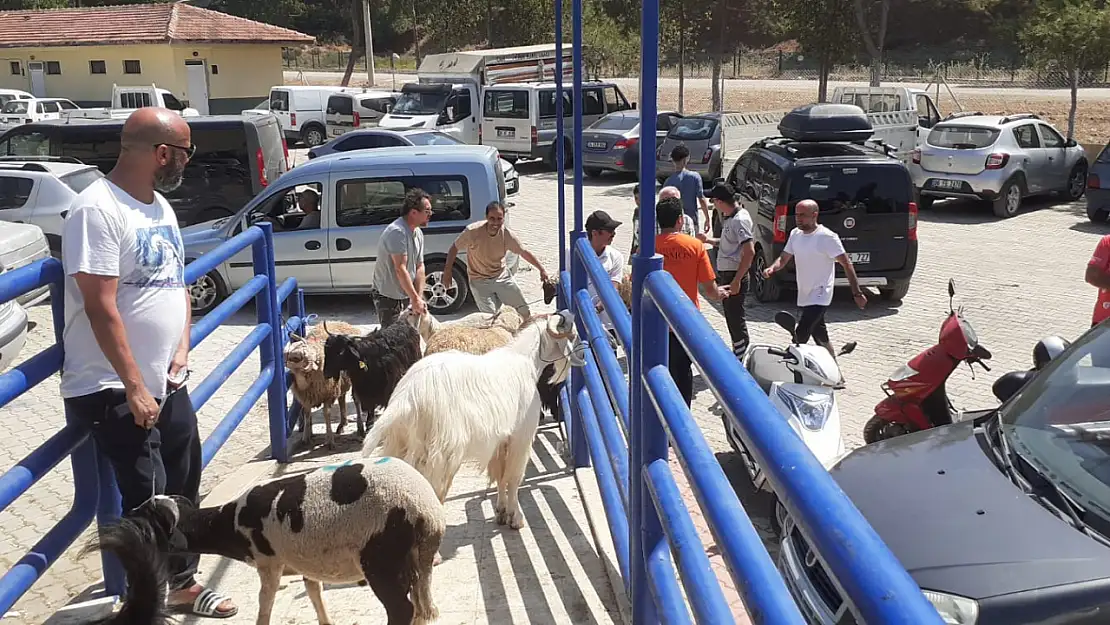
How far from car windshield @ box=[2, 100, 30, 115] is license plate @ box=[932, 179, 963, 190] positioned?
25.4 meters

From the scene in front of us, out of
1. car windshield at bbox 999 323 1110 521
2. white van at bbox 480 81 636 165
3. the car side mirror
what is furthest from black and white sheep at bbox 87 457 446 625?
white van at bbox 480 81 636 165

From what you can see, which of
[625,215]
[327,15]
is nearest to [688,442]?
[625,215]

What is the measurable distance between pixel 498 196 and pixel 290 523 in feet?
28.1

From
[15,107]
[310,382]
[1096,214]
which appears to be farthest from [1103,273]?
[15,107]

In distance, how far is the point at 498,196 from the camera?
1196 cm

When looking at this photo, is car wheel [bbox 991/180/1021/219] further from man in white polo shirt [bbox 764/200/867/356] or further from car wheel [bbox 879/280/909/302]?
man in white polo shirt [bbox 764/200/867/356]

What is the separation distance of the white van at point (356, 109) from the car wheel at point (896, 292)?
18.0 meters

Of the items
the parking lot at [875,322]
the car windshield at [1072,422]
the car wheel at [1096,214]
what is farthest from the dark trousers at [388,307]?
the car wheel at [1096,214]

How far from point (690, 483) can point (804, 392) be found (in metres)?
4.47

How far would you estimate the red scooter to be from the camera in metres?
6.49

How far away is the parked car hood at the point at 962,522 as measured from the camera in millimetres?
3223

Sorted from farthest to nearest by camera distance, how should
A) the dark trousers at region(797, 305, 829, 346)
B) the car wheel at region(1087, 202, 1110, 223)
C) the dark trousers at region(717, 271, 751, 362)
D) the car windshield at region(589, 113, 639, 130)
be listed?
1. the car windshield at region(589, 113, 639, 130)
2. the car wheel at region(1087, 202, 1110, 223)
3. the dark trousers at region(717, 271, 751, 362)
4. the dark trousers at region(797, 305, 829, 346)

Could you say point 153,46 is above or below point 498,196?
above

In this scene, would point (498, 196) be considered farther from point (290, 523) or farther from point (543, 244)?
point (290, 523)
